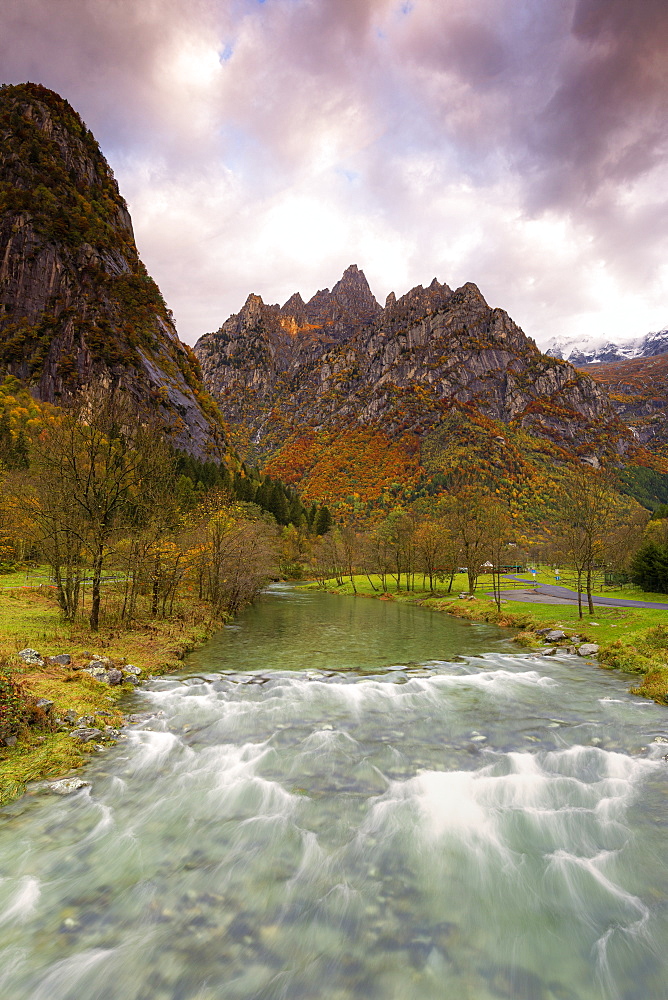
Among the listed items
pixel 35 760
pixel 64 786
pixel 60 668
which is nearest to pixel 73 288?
pixel 60 668

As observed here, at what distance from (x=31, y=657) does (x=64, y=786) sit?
337 inches

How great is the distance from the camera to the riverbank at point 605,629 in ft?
→ 62.4

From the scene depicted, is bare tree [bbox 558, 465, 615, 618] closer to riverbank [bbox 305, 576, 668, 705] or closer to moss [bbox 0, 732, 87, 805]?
riverbank [bbox 305, 576, 668, 705]

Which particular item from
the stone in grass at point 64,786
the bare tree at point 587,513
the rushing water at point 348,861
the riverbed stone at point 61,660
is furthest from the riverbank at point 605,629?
the riverbed stone at point 61,660

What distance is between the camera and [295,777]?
998 centimetres

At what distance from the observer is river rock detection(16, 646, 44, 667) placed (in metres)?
15.2

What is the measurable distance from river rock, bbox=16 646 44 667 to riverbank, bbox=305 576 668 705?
76.2 feet

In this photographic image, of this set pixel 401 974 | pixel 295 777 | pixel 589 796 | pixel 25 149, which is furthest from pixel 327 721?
pixel 25 149

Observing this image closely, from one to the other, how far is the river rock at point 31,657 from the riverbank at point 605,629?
2322cm

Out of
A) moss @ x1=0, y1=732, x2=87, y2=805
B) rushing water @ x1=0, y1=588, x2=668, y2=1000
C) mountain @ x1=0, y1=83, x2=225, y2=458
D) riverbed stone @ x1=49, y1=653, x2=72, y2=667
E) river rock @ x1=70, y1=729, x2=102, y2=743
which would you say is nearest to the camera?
rushing water @ x1=0, y1=588, x2=668, y2=1000

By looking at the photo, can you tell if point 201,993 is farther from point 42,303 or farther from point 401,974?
point 42,303

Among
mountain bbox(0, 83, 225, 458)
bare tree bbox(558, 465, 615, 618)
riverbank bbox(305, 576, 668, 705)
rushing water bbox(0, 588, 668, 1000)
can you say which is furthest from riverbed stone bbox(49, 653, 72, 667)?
mountain bbox(0, 83, 225, 458)

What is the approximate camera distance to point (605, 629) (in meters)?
A: 27.0

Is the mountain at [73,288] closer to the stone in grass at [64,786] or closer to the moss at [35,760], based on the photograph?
the moss at [35,760]
